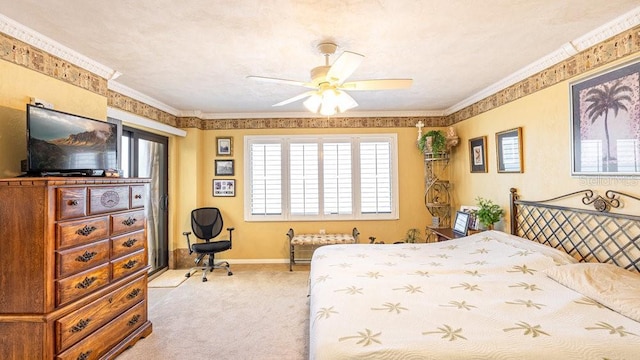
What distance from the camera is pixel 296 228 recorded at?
4891 mm

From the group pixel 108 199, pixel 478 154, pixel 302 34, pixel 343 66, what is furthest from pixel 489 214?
pixel 108 199

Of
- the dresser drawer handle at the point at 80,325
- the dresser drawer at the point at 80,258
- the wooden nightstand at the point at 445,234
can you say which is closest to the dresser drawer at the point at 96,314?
the dresser drawer handle at the point at 80,325

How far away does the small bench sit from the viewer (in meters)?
4.43

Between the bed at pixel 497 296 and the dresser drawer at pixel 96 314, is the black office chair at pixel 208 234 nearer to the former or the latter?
the dresser drawer at pixel 96 314

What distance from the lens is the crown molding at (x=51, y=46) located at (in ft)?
6.68

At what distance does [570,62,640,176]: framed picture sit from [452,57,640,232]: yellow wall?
0.25ft

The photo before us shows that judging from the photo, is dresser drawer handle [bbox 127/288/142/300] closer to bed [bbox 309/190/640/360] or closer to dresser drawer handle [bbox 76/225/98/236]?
dresser drawer handle [bbox 76/225/98/236]

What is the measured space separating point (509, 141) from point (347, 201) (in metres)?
2.43

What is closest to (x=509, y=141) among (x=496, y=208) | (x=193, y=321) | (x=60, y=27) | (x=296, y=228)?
(x=496, y=208)

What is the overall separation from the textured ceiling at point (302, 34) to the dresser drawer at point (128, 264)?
5.86ft

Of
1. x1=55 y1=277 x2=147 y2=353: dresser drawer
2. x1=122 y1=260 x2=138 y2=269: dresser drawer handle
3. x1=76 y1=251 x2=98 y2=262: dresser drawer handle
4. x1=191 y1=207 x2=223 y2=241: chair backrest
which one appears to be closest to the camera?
x1=55 y1=277 x2=147 y2=353: dresser drawer

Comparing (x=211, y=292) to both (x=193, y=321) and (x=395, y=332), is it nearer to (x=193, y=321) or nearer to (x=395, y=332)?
(x=193, y=321)

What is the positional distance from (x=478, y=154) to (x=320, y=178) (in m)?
2.37

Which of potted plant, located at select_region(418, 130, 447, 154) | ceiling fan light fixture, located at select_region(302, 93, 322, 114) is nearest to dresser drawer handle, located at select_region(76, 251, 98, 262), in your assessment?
ceiling fan light fixture, located at select_region(302, 93, 322, 114)
